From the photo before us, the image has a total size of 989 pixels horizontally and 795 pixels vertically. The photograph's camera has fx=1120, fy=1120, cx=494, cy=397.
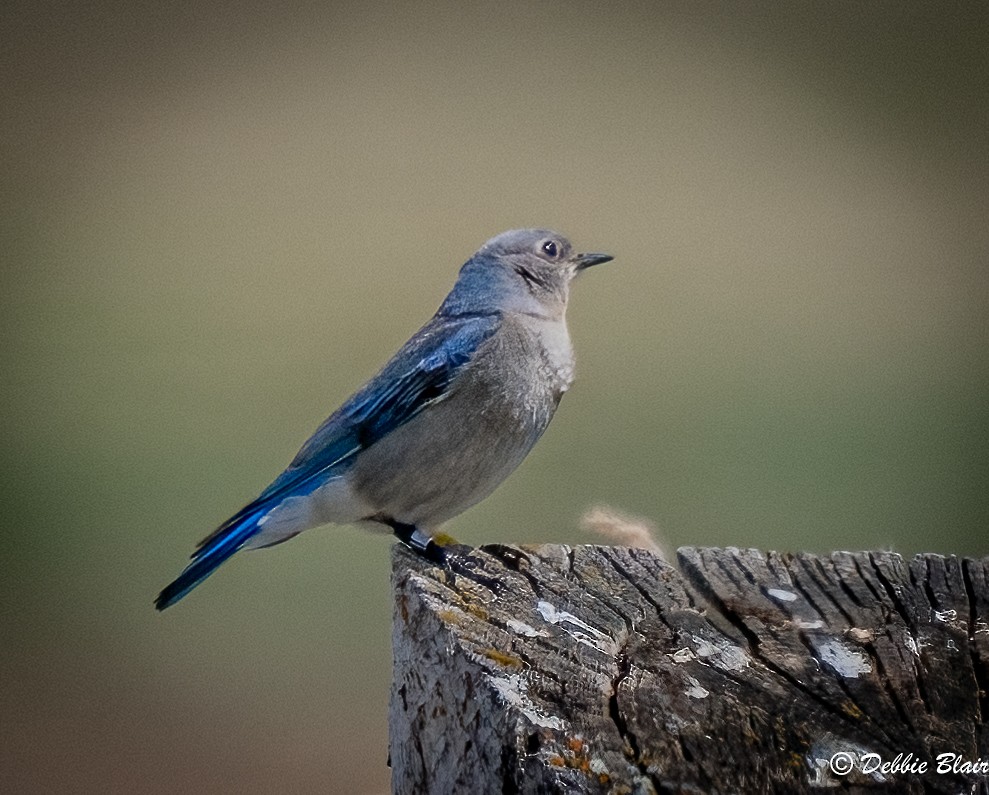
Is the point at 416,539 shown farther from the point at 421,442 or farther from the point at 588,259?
the point at 588,259

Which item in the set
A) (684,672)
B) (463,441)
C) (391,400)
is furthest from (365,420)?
(684,672)

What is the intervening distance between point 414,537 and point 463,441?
235mm

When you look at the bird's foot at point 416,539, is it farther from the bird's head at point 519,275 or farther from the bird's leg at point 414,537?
the bird's head at point 519,275

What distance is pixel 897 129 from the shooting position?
133 inches

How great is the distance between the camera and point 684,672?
1.61 metres

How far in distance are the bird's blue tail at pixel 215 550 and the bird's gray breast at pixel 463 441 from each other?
23 cm

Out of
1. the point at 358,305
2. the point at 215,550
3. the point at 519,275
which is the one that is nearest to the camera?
the point at 215,550

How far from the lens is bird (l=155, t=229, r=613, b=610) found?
2.33m

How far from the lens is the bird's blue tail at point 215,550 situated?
7.51ft

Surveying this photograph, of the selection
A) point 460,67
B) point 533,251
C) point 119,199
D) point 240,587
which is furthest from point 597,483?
point 119,199

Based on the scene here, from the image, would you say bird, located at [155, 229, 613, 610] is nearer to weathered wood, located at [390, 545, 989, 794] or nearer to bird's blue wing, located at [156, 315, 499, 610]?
bird's blue wing, located at [156, 315, 499, 610]

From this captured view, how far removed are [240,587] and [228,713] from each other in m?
0.28

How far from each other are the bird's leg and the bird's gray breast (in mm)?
20

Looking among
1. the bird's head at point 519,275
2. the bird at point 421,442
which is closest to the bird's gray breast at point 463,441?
the bird at point 421,442
